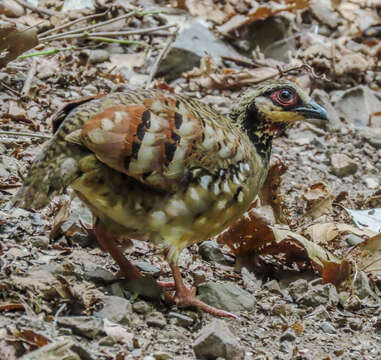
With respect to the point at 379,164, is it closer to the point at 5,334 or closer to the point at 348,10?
the point at 348,10

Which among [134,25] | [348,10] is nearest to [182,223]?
[134,25]

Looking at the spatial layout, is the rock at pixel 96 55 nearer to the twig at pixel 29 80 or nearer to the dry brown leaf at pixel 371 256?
the twig at pixel 29 80

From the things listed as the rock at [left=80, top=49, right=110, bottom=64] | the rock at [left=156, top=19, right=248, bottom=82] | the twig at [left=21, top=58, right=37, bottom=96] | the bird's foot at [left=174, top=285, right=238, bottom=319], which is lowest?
the rock at [left=156, top=19, right=248, bottom=82]

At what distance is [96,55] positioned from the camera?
8023mm

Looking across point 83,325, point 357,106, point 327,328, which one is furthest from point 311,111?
point 357,106

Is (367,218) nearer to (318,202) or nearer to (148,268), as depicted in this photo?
(318,202)

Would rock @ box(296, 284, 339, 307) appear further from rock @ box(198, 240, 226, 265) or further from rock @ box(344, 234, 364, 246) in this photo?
rock @ box(344, 234, 364, 246)

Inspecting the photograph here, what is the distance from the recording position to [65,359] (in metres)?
3.04

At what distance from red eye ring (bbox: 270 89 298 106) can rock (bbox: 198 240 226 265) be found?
3.85 ft

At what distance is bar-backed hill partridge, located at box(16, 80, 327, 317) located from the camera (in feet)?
12.4

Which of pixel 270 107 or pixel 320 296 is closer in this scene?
pixel 320 296

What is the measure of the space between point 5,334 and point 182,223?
49.5 inches

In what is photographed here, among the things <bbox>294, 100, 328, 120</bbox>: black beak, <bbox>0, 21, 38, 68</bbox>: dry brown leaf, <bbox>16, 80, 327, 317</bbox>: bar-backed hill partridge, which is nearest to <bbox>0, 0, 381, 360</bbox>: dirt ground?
<bbox>16, 80, 327, 317</bbox>: bar-backed hill partridge

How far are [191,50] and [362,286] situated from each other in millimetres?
4448
